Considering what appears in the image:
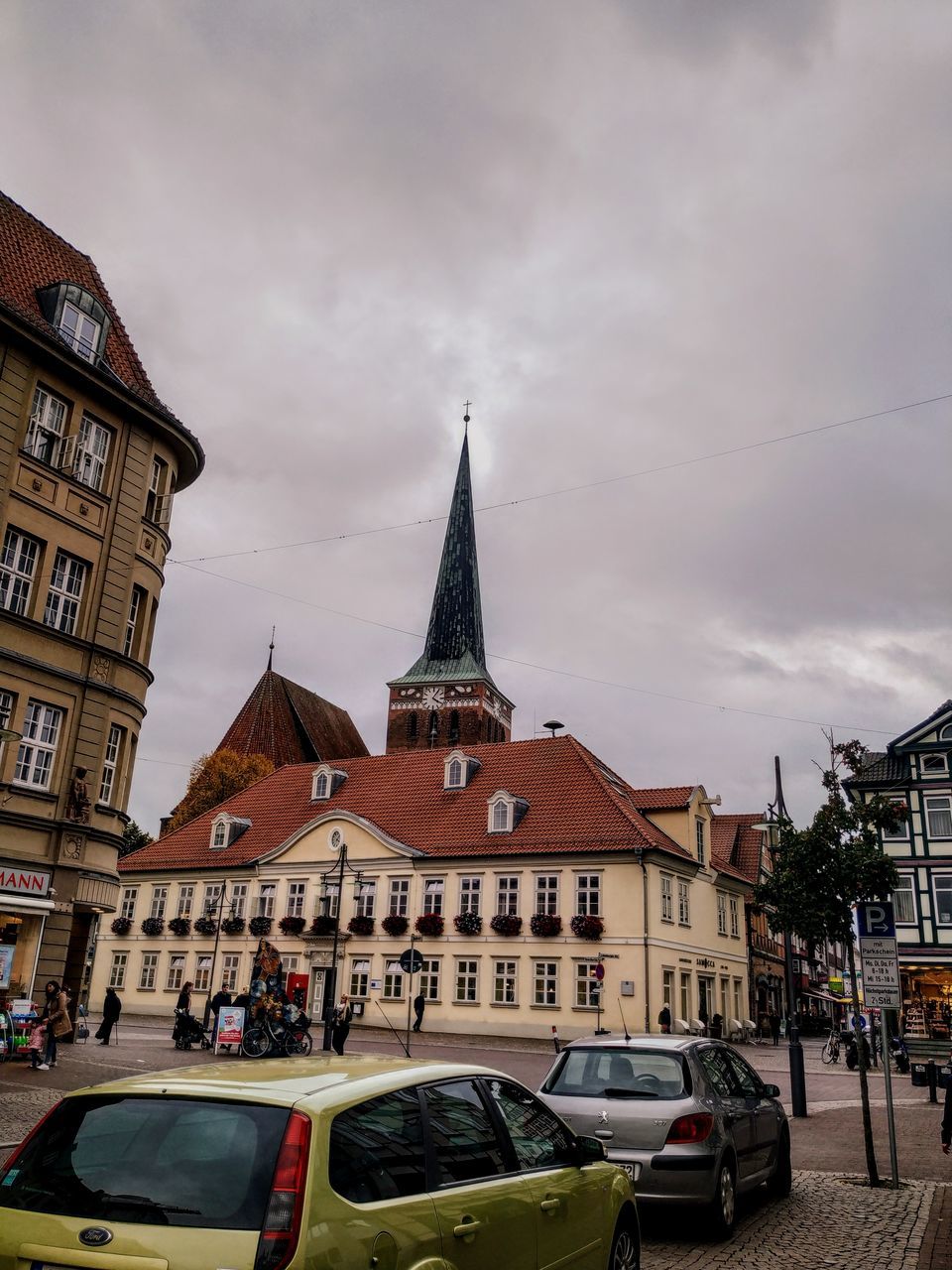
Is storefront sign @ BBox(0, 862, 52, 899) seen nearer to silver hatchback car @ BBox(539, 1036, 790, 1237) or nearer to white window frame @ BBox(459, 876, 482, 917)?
silver hatchback car @ BBox(539, 1036, 790, 1237)

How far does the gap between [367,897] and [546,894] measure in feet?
28.6

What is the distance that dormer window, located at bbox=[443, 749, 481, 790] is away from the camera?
48344 mm

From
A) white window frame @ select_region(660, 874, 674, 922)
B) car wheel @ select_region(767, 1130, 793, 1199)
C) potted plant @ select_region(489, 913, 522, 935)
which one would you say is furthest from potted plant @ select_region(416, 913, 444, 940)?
car wheel @ select_region(767, 1130, 793, 1199)

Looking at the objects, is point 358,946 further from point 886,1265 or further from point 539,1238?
point 539,1238

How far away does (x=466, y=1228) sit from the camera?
14.9 ft

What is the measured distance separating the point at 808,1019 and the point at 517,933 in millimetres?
34386

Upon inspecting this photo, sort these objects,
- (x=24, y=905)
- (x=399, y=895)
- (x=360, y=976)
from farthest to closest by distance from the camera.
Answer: (x=399, y=895), (x=360, y=976), (x=24, y=905)

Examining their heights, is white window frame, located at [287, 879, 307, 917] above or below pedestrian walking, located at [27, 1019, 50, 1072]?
above

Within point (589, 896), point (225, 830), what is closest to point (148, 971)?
point (225, 830)

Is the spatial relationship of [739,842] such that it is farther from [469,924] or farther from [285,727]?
[285,727]

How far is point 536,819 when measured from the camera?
144ft

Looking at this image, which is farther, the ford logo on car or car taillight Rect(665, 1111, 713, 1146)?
car taillight Rect(665, 1111, 713, 1146)

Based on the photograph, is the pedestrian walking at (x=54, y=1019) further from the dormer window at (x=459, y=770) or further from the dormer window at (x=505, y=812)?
the dormer window at (x=459, y=770)

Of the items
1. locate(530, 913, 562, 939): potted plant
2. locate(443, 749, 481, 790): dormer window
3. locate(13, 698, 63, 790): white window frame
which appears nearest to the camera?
locate(13, 698, 63, 790): white window frame
